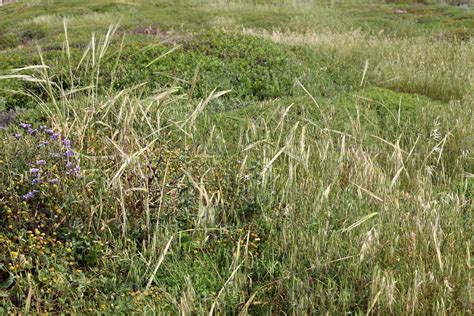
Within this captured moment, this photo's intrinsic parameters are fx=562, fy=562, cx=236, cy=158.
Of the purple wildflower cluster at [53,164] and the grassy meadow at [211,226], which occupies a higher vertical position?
the purple wildflower cluster at [53,164]

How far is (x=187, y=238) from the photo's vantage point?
3.79 meters

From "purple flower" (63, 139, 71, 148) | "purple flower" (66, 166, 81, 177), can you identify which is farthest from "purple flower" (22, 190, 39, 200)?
"purple flower" (63, 139, 71, 148)

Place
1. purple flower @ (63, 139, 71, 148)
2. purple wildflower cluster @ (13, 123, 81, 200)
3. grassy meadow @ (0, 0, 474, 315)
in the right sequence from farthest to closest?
purple flower @ (63, 139, 71, 148), purple wildflower cluster @ (13, 123, 81, 200), grassy meadow @ (0, 0, 474, 315)

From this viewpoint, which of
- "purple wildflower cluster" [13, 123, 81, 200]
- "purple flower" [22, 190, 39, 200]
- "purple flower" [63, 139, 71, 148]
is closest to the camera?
"purple flower" [22, 190, 39, 200]

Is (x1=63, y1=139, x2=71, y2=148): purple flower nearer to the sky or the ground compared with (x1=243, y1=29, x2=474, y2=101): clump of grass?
nearer to the sky

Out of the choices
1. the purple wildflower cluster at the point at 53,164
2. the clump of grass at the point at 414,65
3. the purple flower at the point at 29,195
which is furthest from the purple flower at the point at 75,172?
Answer: the clump of grass at the point at 414,65

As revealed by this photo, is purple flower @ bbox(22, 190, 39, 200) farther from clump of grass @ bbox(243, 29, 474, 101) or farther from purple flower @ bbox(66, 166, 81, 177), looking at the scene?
clump of grass @ bbox(243, 29, 474, 101)

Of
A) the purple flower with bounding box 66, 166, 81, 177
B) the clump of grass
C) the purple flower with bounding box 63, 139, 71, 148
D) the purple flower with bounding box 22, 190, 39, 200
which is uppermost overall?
the purple flower with bounding box 63, 139, 71, 148

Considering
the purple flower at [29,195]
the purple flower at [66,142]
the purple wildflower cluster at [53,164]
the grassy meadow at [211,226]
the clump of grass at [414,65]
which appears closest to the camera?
the grassy meadow at [211,226]

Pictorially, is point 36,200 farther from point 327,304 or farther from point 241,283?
point 327,304

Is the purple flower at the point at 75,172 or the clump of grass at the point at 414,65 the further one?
the clump of grass at the point at 414,65

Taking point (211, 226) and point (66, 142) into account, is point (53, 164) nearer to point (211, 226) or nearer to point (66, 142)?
point (66, 142)

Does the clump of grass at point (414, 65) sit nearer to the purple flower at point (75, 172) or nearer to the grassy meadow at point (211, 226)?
the grassy meadow at point (211, 226)

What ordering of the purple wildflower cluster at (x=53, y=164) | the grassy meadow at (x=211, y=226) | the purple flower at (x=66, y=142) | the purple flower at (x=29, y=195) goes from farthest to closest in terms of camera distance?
the purple flower at (x=66, y=142) → the purple wildflower cluster at (x=53, y=164) → the purple flower at (x=29, y=195) → the grassy meadow at (x=211, y=226)
